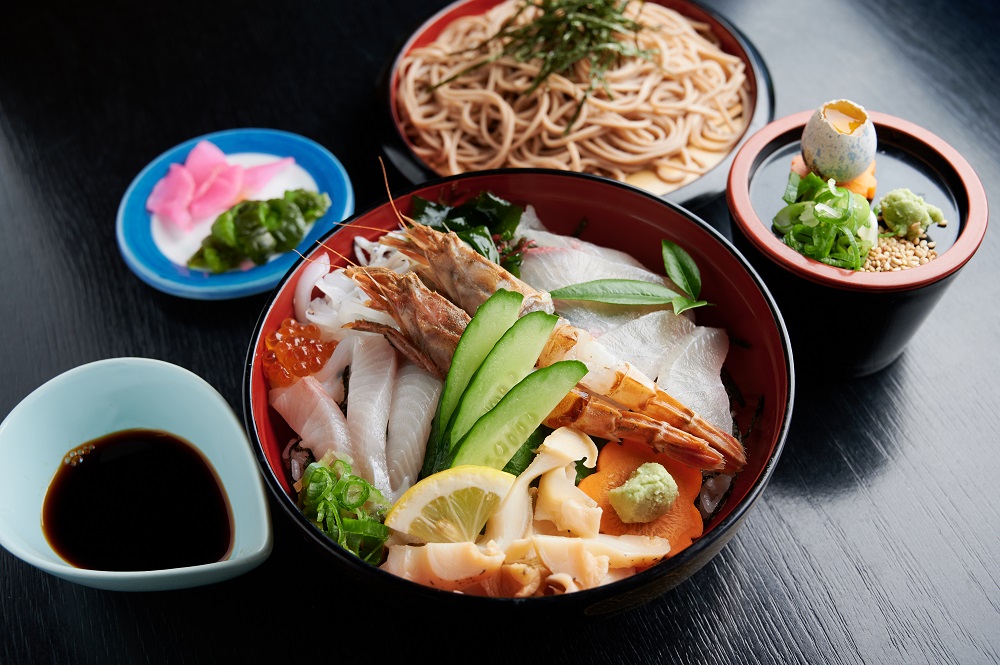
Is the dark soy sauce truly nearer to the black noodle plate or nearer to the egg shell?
the black noodle plate

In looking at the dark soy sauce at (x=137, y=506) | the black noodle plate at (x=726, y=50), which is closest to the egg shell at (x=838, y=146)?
the black noodle plate at (x=726, y=50)

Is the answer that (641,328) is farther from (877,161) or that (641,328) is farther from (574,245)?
(877,161)

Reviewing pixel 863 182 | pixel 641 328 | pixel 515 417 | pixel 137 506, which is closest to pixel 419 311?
pixel 515 417

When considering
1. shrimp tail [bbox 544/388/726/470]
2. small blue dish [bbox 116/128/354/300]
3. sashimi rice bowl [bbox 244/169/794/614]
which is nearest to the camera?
sashimi rice bowl [bbox 244/169/794/614]

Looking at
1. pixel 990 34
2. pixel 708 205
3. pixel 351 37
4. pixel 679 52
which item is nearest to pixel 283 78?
pixel 351 37

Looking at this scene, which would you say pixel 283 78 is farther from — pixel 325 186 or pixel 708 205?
pixel 708 205

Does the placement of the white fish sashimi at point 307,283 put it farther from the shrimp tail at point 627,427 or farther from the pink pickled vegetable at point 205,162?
the pink pickled vegetable at point 205,162

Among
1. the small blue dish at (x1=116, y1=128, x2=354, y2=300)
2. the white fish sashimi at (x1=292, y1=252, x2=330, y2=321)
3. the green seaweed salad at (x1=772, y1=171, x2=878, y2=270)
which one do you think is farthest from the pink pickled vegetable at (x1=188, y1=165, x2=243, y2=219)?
the green seaweed salad at (x1=772, y1=171, x2=878, y2=270)
